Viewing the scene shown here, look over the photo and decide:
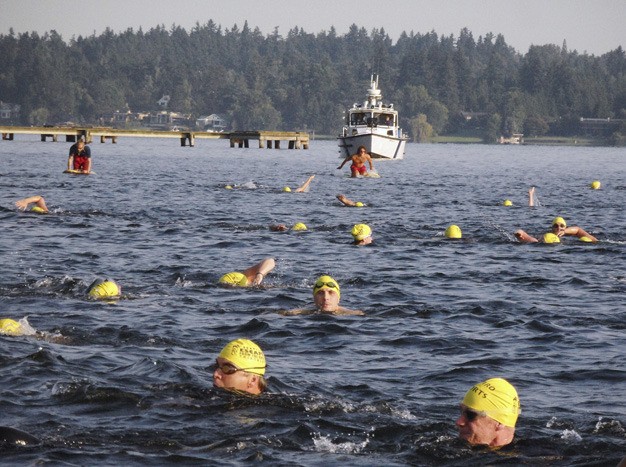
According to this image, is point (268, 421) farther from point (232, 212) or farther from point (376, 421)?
point (232, 212)

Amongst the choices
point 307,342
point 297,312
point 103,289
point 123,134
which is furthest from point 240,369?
point 123,134

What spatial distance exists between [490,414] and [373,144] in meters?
56.1

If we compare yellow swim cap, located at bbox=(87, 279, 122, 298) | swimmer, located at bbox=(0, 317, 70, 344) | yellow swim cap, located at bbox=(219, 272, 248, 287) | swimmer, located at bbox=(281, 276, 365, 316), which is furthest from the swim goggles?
yellow swim cap, located at bbox=(219, 272, 248, 287)

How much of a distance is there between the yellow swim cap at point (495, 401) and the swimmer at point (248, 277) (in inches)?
300

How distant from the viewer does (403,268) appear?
18.7m

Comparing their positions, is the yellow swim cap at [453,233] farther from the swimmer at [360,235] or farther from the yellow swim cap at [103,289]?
the yellow swim cap at [103,289]

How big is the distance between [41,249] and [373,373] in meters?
9.98

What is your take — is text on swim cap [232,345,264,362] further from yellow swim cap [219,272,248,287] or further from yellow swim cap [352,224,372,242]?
yellow swim cap [352,224,372,242]

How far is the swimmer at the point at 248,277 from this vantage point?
16.1m

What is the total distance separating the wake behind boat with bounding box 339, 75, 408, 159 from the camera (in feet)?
210

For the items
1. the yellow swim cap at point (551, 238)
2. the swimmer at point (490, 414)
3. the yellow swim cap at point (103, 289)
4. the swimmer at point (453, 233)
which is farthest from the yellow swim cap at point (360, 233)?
the swimmer at point (490, 414)

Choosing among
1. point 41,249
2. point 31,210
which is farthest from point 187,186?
point 41,249

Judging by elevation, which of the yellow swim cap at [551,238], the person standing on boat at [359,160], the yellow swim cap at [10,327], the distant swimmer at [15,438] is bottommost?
the distant swimmer at [15,438]

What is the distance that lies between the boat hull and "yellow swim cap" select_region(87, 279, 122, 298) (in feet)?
160
